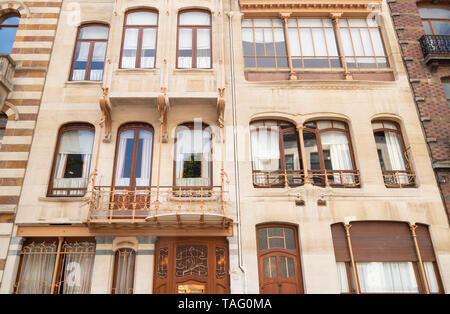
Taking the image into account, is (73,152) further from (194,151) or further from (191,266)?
(191,266)

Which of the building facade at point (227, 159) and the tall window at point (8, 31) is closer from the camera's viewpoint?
the building facade at point (227, 159)

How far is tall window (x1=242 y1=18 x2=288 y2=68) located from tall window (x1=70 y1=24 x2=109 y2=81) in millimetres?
5434

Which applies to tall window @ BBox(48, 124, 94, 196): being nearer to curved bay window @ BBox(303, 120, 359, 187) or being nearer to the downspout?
the downspout

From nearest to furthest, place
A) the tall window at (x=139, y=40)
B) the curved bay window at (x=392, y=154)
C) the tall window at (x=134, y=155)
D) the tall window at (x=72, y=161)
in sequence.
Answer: the tall window at (x=72, y=161) < the tall window at (x=134, y=155) < the curved bay window at (x=392, y=154) < the tall window at (x=139, y=40)

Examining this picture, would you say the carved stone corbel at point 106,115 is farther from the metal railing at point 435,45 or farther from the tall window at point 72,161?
the metal railing at point 435,45

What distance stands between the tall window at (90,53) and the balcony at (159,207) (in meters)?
4.59

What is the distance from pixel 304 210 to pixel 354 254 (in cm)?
191

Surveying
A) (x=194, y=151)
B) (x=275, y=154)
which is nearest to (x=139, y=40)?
(x=194, y=151)

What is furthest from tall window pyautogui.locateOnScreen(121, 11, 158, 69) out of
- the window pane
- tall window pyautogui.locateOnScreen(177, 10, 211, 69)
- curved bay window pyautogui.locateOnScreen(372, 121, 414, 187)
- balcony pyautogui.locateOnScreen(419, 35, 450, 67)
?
balcony pyautogui.locateOnScreen(419, 35, 450, 67)

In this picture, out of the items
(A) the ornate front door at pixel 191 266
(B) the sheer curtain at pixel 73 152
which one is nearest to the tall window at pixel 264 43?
(B) the sheer curtain at pixel 73 152

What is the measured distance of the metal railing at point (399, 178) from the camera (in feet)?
34.7

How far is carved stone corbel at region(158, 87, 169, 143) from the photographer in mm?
10336

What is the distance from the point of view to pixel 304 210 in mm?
9898
